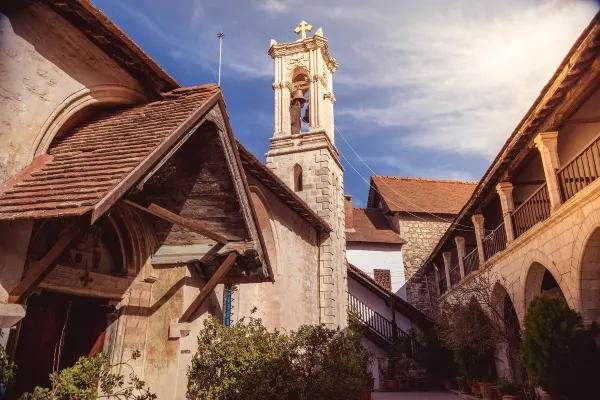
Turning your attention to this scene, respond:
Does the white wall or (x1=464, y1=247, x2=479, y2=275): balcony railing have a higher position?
the white wall

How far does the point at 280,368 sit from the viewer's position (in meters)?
6.95

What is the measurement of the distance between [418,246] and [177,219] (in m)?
21.0

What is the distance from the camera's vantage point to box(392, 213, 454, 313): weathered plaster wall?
2300cm

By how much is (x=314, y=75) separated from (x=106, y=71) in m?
13.0

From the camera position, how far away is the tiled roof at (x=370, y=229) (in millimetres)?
23688

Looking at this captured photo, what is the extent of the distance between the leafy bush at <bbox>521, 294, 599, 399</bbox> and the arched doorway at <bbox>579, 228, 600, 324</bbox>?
0.78ft

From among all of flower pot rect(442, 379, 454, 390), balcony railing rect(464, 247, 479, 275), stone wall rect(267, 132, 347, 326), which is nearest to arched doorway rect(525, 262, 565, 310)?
balcony railing rect(464, 247, 479, 275)

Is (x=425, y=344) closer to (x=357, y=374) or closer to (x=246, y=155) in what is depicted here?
(x=357, y=374)

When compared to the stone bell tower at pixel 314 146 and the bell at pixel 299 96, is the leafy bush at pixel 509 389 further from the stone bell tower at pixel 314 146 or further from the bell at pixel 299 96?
the bell at pixel 299 96

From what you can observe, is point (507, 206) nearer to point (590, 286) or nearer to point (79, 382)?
point (590, 286)

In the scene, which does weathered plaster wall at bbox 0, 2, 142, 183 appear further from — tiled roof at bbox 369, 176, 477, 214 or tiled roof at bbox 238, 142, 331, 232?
tiled roof at bbox 369, 176, 477, 214

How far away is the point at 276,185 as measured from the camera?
1131 centimetres

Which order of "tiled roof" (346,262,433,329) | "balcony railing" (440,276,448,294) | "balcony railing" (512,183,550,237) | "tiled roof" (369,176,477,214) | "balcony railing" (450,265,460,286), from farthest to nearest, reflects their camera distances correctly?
1. "tiled roof" (369,176,477,214)
2. "balcony railing" (440,276,448,294)
3. "tiled roof" (346,262,433,329)
4. "balcony railing" (450,265,460,286)
5. "balcony railing" (512,183,550,237)

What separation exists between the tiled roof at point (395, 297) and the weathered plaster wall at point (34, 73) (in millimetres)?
17169
